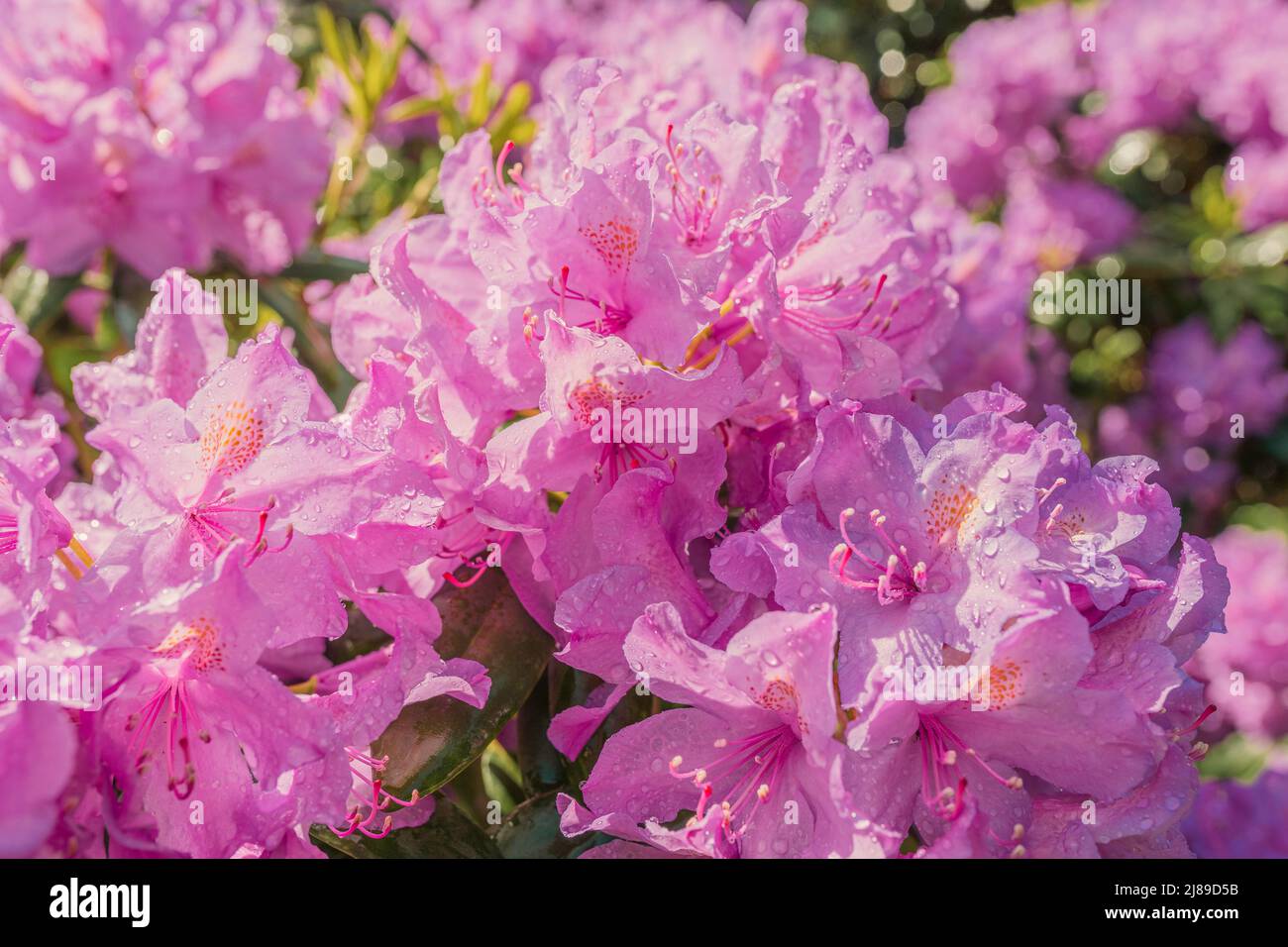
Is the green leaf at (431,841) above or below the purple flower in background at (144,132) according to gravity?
below

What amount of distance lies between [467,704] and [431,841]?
0.11 meters

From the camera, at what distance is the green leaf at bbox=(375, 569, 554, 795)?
2.70 ft

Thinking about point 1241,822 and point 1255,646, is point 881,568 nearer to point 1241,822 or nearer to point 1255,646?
point 1241,822

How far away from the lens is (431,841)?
2.87ft

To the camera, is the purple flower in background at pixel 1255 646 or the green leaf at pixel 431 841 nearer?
the green leaf at pixel 431 841

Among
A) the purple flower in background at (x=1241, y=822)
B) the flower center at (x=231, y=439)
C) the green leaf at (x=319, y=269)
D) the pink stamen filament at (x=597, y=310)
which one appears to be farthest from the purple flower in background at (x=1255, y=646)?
the flower center at (x=231, y=439)

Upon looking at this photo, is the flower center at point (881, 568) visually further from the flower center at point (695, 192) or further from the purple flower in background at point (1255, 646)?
the purple flower in background at point (1255, 646)

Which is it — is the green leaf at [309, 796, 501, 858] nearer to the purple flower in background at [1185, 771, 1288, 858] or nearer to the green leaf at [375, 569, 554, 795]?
the green leaf at [375, 569, 554, 795]

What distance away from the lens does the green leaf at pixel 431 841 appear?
83 centimetres

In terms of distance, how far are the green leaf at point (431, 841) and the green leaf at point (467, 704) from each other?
63mm

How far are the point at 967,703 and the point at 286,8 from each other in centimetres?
187

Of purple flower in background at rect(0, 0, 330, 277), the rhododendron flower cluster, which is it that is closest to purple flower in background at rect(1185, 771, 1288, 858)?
the rhododendron flower cluster
